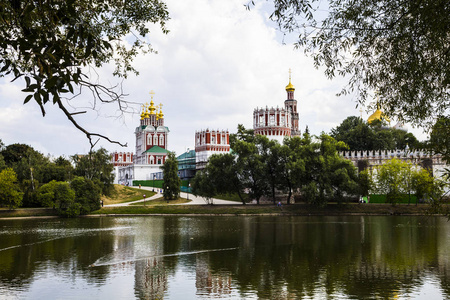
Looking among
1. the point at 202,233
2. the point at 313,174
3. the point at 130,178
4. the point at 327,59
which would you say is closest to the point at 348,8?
the point at 327,59

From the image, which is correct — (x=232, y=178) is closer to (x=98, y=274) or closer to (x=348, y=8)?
(x=98, y=274)

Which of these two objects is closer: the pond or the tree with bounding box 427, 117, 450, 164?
the tree with bounding box 427, 117, 450, 164

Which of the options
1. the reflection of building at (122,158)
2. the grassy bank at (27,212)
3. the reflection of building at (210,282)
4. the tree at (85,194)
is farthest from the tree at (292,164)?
the reflection of building at (122,158)

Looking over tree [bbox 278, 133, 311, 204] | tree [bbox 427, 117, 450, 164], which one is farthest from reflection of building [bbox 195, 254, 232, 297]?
tree [bbox 278, 133, 311, 204]

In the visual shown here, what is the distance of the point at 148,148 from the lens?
96062 millimetres

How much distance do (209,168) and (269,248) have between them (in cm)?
2719

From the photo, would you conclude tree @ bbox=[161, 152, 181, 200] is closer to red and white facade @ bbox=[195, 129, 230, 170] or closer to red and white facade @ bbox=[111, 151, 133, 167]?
red and white facade @ bbox=[195, 129, 230, 170]

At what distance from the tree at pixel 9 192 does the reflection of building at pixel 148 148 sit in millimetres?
43660

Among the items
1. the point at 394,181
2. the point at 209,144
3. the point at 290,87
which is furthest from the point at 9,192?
the point at 290,87

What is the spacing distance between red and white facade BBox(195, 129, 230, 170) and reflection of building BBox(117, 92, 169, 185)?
1029cm

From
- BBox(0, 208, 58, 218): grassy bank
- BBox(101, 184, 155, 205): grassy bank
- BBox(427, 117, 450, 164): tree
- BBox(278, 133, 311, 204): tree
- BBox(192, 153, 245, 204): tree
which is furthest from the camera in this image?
BBox(101, 184, 155, 205): grassy bank

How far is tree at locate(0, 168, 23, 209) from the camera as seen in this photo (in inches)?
1681

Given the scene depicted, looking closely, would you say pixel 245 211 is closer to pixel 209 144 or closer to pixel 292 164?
pixel 292 164

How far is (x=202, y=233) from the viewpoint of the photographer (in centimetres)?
2755
